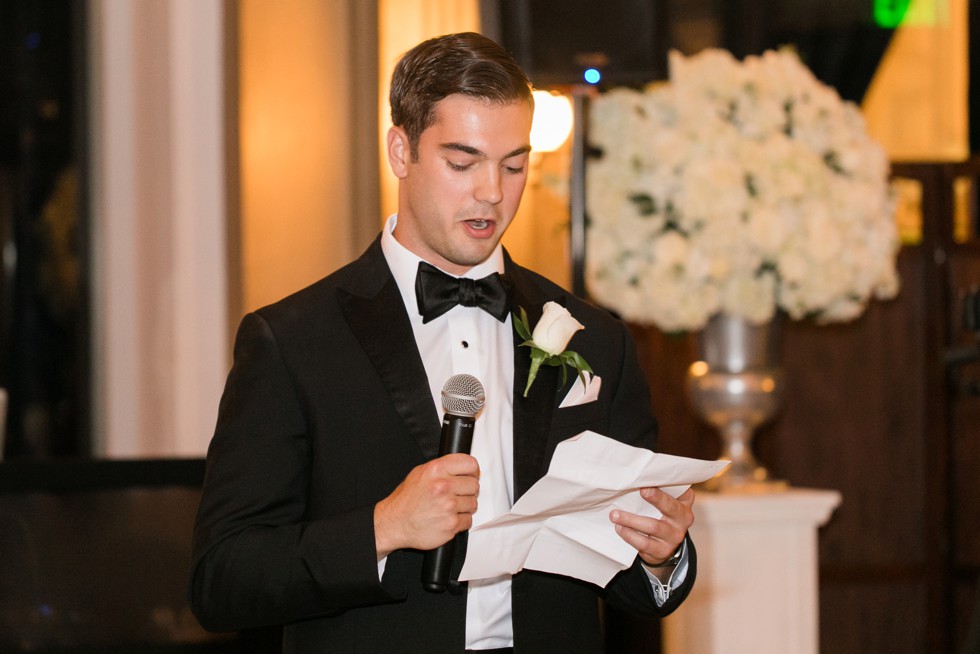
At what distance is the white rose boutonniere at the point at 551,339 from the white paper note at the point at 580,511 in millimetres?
166

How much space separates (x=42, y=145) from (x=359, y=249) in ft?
5.00

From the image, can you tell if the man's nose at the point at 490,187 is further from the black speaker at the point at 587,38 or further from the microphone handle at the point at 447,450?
the black speaker at the point at 587,38

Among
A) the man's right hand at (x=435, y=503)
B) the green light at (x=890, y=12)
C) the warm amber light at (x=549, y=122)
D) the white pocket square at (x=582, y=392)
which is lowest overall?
the man's right hand at (x=435, y=503)

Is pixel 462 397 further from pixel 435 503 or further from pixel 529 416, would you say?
pixel 529 416

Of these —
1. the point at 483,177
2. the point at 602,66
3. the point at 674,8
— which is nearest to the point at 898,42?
the point at 674,8

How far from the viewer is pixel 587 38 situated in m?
3.64

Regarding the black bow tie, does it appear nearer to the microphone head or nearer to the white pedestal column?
the microphone head

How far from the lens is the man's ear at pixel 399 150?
1726mm

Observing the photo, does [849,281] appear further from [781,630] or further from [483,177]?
[483,177]

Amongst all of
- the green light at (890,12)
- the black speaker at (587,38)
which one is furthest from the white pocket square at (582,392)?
the green light at (890,12)

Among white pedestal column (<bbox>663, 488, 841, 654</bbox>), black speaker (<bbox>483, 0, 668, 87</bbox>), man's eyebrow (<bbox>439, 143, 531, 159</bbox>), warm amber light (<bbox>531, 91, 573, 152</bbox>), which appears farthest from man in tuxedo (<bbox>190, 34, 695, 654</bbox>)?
warm amber light (<bbox>531, 91, 573, 152</bbox>)

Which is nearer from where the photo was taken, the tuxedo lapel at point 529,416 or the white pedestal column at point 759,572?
the tuxedo lapel at point 529,416

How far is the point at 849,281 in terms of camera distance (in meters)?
3.22

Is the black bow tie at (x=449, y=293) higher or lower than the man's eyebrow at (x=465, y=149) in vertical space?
lower
